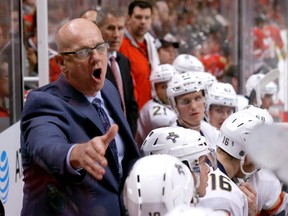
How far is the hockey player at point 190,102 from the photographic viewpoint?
571cm

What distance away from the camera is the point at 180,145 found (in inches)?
152

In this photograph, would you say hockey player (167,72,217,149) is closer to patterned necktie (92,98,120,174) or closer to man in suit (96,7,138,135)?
man in suit (96,7,138,135)

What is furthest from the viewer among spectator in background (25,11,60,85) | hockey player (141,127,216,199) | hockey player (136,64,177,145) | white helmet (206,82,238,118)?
spectator in background (25,11,60,85)

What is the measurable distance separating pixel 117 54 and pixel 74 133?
2.90 meters

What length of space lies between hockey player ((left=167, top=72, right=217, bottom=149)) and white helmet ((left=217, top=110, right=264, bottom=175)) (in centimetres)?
75

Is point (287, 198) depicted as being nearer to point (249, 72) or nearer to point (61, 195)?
point (61, 195)

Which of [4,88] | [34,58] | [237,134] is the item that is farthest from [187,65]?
[237,134]

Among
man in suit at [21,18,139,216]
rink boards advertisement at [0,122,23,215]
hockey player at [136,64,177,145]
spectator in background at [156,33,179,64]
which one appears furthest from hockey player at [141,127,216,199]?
spectator in background at [156,33,179,64]

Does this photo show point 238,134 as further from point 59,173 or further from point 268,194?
point 59,173

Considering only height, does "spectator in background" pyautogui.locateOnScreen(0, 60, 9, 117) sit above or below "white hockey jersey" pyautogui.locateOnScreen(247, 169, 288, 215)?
above

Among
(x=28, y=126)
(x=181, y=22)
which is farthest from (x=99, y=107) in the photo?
(x=181, y=22)

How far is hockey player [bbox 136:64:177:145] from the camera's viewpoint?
6828 mm

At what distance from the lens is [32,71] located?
7.51 m

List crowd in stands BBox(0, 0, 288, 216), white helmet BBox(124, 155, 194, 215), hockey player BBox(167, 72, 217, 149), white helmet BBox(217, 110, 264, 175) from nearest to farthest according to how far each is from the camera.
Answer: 1. white helmet BBox(124, 155, 194, 215)
2. crowd in stands BBox(0, 0, 288, 216)
3. white helmet BBox(217, 110, 264, 175)
4. hockey player BBox(167, 72, 217, 149)
